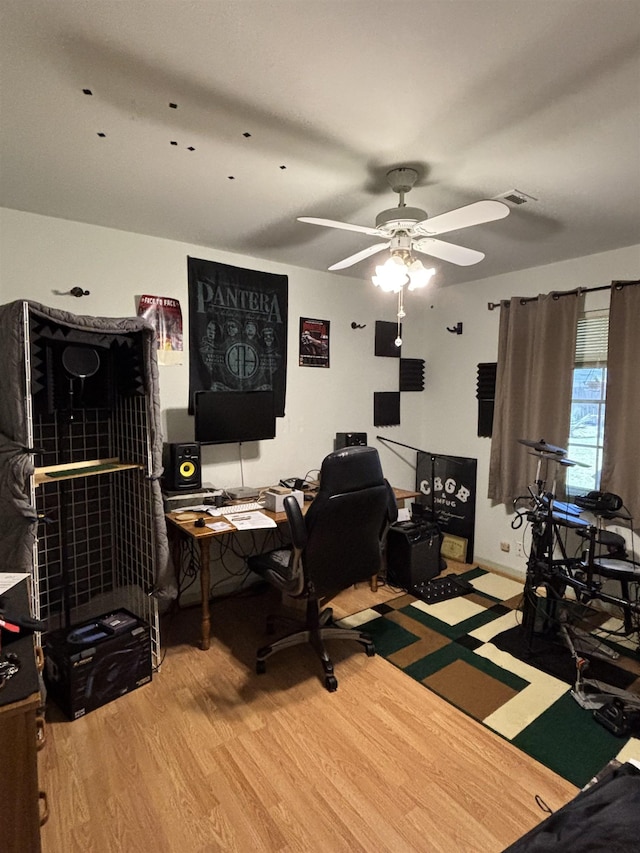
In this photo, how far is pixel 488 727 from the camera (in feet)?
6.60

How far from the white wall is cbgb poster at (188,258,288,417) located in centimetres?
7

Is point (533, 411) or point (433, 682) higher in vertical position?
point (533, 411)

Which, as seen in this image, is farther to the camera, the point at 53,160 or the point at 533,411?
the point at 533,411

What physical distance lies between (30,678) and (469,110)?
213 cm

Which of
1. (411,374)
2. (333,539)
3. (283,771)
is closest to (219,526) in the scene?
(333,539)

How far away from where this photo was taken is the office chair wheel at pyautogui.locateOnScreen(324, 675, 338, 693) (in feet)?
7.39

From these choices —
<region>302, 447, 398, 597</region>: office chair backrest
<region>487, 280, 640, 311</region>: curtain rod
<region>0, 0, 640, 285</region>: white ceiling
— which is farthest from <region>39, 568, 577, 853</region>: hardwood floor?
<region>487, 280, 640, 311</region>: curtain rod

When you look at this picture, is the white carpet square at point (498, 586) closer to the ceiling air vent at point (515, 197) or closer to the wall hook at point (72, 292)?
the ceiling air vent at point (515, 197)

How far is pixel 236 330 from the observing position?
3.20 meters

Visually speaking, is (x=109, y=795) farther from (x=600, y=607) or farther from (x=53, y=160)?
(x=600, y=607)

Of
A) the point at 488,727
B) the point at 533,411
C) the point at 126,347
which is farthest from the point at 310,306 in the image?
the point at 488,727

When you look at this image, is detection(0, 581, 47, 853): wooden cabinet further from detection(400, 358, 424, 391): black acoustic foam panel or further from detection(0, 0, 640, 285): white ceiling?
detection(400, 358, 424, 391): black acoustic foam panel

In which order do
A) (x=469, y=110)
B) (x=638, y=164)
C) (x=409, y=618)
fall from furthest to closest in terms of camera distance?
(x=409, y=618) < (x=638, y=164) < (x=469, y=110)

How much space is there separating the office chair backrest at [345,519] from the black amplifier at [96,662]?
93 centimetres
